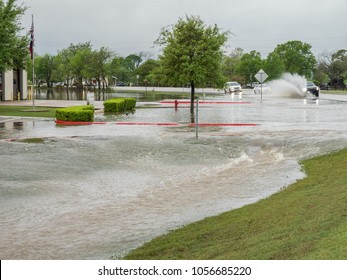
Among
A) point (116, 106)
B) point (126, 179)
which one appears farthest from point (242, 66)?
point (126, 179)

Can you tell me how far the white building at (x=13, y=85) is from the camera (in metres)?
54.3

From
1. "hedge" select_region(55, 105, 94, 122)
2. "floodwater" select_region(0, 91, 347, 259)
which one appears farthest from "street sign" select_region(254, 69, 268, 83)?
"floodwater" select_region(0, 91, 347, 259)

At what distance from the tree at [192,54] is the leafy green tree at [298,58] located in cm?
7879

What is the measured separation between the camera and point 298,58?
114250 millimetres

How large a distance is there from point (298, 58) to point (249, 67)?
31.1ft

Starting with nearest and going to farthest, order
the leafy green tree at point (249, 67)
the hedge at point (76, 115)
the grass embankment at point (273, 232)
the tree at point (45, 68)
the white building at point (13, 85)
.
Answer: the grass embankment at point (273, 232), the hedge at point (76, 115), the white building at point (13, 85), the leafy green tree at point (249, 67), the tree at point (45, 68)

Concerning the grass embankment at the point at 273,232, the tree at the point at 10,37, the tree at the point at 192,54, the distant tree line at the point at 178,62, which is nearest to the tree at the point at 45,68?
the distant tree line at the point at 178,62

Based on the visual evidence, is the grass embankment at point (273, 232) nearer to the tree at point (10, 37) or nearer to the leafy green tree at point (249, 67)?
the tree at point (10, 37)

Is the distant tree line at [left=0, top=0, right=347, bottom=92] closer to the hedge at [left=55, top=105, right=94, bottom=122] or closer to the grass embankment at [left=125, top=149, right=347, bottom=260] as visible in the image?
the hedge at [left=55, top=105, right=94, bottom=122]

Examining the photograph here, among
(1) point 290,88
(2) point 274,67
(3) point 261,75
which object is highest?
(2) point 274,67

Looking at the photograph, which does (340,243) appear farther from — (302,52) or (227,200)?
(302,52)

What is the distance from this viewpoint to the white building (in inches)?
2140

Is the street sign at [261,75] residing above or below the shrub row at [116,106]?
above

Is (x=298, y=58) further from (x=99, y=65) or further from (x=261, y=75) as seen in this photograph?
(x=261, y=75)
